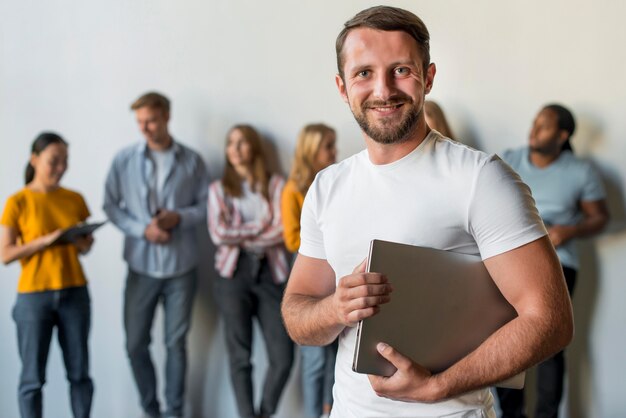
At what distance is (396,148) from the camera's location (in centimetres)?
148

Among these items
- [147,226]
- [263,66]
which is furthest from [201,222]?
[263,66]

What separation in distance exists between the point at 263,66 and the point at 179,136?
63 centimetres

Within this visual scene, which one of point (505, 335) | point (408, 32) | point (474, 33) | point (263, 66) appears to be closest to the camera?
point (505, 335)

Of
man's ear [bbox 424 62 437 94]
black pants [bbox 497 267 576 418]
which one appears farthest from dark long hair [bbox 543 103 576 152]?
man's ear [bbox 424 62 437 94]

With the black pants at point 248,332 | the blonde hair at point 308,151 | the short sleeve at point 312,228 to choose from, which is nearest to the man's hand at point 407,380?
the short sleeve at point 312,228

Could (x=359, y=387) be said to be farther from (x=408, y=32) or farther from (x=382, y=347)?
(x=408, y=32)

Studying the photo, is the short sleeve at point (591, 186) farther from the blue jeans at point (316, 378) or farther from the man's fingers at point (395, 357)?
the man's fingers at point (395, 357)

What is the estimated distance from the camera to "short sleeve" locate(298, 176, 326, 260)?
5.28 ft

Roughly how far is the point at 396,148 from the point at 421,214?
0.15 m

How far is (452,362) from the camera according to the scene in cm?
137

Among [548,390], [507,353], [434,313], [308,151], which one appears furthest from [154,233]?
[507,353]

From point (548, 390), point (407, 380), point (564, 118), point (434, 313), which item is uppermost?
point (564, 118)

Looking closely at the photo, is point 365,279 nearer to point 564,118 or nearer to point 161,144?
point 564,118

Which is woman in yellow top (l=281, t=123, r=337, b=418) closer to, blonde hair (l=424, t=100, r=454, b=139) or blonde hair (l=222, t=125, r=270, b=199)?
blonde hair (l=222, t=125, r=270, b=199)
